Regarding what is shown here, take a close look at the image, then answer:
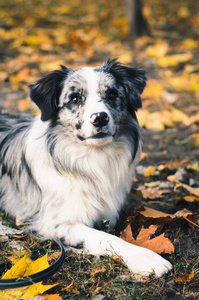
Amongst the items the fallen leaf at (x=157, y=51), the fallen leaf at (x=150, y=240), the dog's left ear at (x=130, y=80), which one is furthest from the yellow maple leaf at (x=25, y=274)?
the fallen leaf at (x=157, y=51)

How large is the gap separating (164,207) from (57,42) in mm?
6713

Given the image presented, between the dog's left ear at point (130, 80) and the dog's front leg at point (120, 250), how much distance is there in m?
1.24

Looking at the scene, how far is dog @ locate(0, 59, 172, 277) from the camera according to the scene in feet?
10.1

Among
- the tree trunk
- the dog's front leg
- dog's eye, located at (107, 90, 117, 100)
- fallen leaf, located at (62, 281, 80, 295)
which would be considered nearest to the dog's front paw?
the dog's front leg

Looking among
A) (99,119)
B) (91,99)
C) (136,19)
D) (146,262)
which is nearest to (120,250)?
(146,262)

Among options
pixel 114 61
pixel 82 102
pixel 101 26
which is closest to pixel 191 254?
pixel 82 102

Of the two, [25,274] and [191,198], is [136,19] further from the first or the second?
[25,274]

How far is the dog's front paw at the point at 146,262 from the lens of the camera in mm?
2616

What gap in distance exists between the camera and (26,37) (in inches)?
352

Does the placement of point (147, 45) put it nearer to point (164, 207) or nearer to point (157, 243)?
point (164, 207)

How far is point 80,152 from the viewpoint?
324cm

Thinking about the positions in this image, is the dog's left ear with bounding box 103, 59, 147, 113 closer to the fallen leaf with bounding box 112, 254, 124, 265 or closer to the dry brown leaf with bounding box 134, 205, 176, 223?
the dry brown leaf with bounding box 134, 205, 176, 223

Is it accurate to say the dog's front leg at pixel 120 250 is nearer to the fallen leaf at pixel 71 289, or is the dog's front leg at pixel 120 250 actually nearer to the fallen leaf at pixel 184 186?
the fallen leaf at pixel 71 289

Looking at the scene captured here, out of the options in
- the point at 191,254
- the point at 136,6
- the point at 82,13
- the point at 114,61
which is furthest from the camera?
the point at 82,13
